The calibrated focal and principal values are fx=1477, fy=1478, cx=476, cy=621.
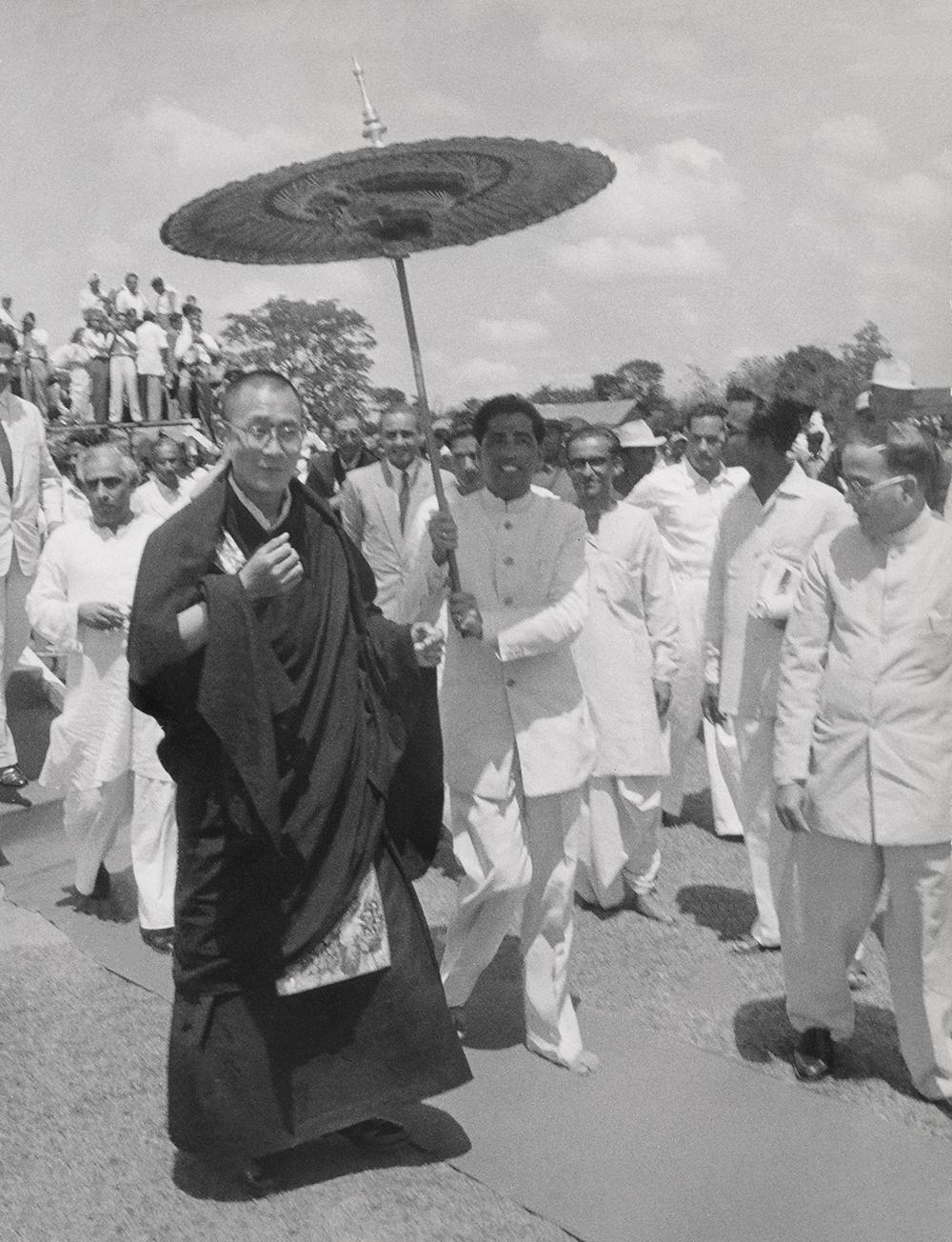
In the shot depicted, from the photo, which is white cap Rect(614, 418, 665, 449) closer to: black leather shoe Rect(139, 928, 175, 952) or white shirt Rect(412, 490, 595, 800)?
white shirt Rect(412, 490, 595, 800)

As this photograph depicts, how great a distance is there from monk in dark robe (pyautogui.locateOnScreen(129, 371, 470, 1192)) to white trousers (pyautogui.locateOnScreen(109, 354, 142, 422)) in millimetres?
16691

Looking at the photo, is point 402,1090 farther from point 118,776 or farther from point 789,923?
point 118,776

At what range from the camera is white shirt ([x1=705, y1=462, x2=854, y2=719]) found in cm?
570

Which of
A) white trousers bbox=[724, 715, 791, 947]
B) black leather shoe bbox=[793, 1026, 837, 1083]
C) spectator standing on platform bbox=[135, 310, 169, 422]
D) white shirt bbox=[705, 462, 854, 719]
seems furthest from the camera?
spectator standing on platform bbox=[135, 310, 169, 422]

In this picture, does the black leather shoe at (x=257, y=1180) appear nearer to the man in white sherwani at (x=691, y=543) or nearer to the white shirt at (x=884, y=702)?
the white shirt at (x=884, y=702)

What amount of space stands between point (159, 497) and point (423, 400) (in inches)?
153

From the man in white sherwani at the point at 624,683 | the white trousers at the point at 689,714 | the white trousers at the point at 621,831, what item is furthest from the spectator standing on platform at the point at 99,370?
the white trousers at the point at 621,831

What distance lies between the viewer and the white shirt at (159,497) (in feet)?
26.3

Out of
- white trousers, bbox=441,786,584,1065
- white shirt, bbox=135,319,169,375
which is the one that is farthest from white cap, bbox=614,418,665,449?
white shirt, bbox=135,319,169,375

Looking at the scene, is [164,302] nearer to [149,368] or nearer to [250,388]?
[149,368]

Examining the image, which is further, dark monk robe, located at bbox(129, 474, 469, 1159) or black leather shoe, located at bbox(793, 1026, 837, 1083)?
black leather shoe, located at bbox(793, 1026, 837, 1083)

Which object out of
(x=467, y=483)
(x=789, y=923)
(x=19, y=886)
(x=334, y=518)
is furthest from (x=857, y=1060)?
(x=467, y=483)

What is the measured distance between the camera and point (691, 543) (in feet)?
26.9

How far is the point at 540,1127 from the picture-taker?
14.1ft
